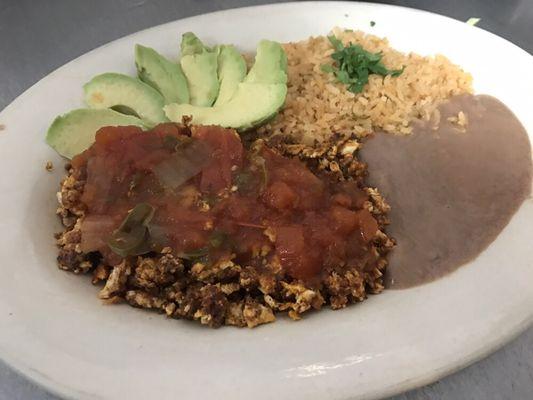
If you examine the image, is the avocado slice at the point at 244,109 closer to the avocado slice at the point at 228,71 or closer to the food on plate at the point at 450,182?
the avocado slice at the point at 228,71

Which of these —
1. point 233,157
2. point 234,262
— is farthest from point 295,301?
point 233,157

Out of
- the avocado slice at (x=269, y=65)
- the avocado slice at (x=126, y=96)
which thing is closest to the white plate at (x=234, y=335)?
the avocado slice at (x=126, y=96)

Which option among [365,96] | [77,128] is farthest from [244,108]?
[77,128]

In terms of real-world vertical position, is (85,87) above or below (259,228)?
above

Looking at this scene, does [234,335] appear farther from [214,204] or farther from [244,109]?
[244,109]

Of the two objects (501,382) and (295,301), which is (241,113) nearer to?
(295,301)

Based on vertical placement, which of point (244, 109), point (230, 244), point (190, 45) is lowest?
point (230, 244)
